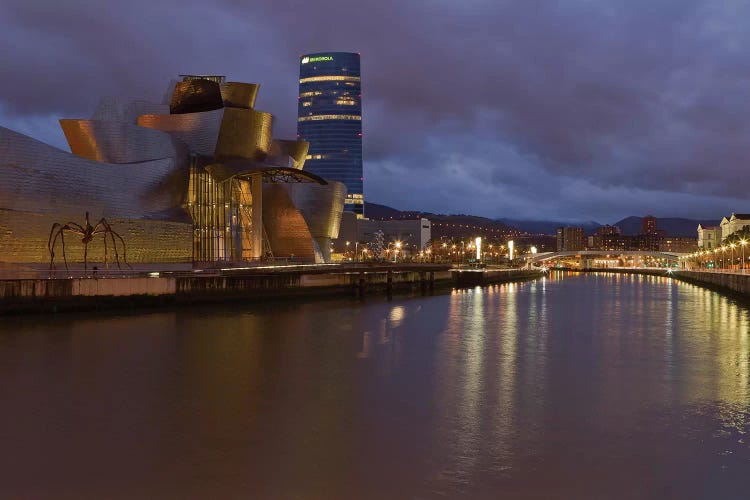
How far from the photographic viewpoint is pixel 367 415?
12242 mm

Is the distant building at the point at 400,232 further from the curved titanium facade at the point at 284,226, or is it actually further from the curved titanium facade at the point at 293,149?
the curved titanium facade at the point at 284,226

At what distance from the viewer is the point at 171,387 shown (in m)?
14.6

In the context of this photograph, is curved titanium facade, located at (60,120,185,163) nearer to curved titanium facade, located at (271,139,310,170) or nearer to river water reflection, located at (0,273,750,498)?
curved titanium facade, located at (271,139,310,170)

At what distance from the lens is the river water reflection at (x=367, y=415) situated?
340 inches

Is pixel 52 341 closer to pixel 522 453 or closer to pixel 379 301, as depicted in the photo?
pixel 522 453

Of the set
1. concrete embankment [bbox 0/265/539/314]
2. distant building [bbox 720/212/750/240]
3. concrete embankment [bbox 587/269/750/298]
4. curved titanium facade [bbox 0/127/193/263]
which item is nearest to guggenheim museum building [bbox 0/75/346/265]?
curved titanium facade [bbox 0/127/193/263]

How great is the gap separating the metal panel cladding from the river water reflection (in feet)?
564

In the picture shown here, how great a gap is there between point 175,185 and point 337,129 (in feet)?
484

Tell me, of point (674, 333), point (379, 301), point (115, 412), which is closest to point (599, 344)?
point (674, 333)

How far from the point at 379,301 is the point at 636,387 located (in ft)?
105

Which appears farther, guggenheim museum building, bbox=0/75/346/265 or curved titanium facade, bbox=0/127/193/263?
guggenheim museum building, bbox=0/75/346/265

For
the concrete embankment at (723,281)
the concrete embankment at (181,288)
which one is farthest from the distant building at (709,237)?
the concrete embankment at (181,288)

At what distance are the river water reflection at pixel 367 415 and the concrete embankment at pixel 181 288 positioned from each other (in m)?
4.23

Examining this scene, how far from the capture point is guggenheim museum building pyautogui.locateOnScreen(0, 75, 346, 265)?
38.3 metres
